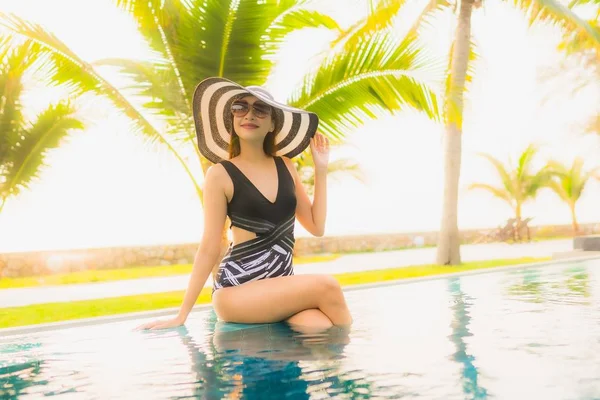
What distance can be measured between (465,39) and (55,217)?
446 inches

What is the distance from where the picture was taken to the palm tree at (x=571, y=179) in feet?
85.4

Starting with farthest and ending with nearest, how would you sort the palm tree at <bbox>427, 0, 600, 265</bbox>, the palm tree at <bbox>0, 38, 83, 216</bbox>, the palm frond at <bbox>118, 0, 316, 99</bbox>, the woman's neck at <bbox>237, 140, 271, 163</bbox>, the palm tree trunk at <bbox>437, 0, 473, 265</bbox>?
1. the palm tree trunk at <bbox>437, 0, 473, 265</bbox>
2. the palm tree at <bbox>427, 0, 600, 265</bbox>
3. the palm tree at <bbox>0, 38, 83, 216</bbox>
4. the palm frond at <bbox>118, 0, 316, 99</bbox>
5. the woman's neck at <bbox>237, 140, 271, 163</bbox>

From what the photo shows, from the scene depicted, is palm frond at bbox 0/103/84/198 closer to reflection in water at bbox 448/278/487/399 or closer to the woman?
reflection in water at bbox 448/278/487/399

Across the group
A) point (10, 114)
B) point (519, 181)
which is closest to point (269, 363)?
point (10, 114)

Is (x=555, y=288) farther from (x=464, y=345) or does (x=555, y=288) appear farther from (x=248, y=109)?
(x=248, y=109)

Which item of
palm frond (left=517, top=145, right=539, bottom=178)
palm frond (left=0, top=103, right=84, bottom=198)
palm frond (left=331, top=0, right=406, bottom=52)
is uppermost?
palm frond (left=331, top=0, right=406, bottom=52)

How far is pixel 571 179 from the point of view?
2612 cm

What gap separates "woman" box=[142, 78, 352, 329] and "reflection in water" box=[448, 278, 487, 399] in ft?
2.35

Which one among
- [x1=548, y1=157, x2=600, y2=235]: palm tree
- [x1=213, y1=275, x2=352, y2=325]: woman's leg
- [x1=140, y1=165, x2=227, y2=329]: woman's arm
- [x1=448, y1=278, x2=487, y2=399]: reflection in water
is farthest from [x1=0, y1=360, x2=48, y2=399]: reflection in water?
[x1=548, y1=157, x2=600, y2=235]: palm tree

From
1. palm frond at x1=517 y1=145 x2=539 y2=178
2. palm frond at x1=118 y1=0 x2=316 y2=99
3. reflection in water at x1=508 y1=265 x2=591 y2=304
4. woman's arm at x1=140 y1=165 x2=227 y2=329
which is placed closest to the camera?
woman's arm at x1=140 y1=165 x2=227 y2=329

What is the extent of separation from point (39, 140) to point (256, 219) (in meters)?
8.44

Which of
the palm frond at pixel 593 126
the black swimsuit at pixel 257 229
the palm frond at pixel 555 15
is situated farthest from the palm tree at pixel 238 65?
the palm frond at pixel 593 126

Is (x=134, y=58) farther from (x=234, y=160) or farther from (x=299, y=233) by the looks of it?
(x=299, y=233)

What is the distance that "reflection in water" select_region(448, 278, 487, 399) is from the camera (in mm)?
2730
